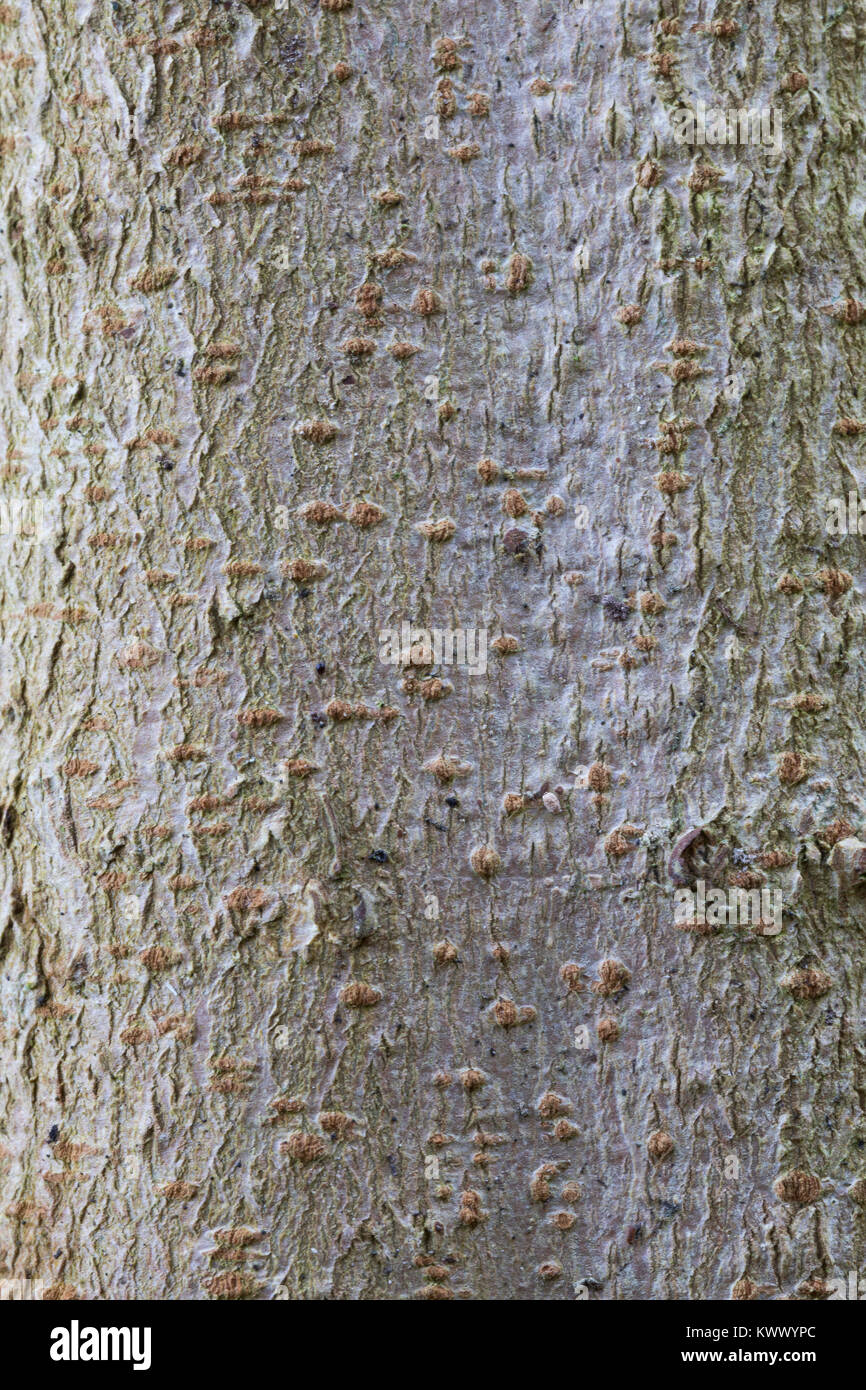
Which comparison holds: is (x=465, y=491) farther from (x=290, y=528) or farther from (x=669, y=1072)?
(x=669, y=1072)

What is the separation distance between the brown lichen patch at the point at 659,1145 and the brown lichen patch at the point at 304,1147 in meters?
0.43

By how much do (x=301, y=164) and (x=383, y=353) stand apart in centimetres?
29

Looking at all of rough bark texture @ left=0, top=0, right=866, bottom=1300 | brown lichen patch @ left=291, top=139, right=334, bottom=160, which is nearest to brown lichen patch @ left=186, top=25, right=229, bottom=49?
rough bark texture @ left=0, top=0, right=866, bottom=1300

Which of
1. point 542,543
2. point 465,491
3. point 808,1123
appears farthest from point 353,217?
point 808,1123

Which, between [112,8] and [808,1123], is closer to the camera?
[808,1123]

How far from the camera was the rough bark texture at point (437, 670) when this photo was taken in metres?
1.36

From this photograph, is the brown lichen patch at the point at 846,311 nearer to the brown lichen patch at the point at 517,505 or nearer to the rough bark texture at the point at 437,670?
the rough bark texture at the point at 437,670

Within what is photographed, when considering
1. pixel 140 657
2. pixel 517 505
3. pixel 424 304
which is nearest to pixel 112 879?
pixel 140 657

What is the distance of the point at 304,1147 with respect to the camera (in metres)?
1.36

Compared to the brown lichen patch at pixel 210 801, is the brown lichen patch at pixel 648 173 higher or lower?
A: higher

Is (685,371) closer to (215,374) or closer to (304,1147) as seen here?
(215,374)

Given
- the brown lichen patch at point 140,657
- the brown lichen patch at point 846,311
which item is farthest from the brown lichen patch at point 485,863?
the brown lichen patch at point 846,311

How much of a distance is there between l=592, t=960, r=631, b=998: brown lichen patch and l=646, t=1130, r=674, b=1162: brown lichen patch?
19 centimetres
